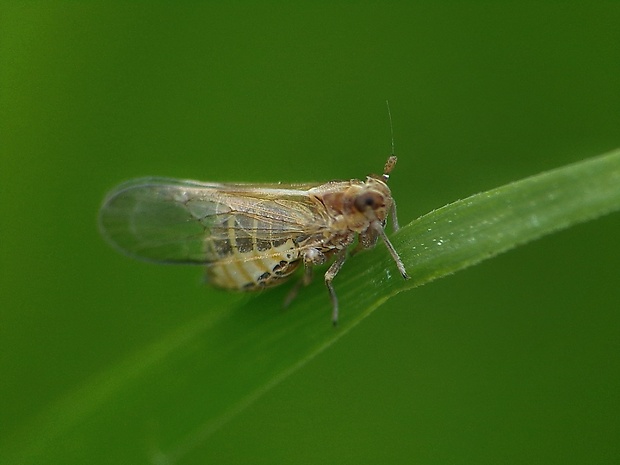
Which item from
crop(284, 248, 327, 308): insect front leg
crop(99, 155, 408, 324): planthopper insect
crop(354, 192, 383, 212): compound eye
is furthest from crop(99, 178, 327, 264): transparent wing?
crop(354, 192, 383, 212): compound eye

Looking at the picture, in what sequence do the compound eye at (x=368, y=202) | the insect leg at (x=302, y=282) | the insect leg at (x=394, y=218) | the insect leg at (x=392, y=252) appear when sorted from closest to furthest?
the insect leg at (x=392, y=252) → the insect leg at (x=302, y=282) → the compound eye at (x=368, y=202) → the insect leg at (x=394, y=218)

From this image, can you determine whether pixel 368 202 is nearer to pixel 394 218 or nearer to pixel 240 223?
pixel 394 218

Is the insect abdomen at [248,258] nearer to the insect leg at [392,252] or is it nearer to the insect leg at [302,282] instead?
the insect leg at [302,282]

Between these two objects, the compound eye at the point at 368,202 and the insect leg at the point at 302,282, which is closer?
the insect leg at the point at 302,282

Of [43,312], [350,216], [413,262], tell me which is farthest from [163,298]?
[413,262]

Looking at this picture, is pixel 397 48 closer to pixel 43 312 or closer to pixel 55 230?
pixel 55 230

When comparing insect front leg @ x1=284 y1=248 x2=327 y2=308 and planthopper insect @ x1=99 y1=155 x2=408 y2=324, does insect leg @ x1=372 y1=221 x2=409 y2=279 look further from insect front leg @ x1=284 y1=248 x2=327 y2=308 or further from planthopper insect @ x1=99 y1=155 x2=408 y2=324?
insect front leg @ x1=284 y1=248 x2=327 y2=308

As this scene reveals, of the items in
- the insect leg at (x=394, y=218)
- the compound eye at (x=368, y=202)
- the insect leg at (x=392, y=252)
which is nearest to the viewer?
the insect leg at (x=392, y=252)

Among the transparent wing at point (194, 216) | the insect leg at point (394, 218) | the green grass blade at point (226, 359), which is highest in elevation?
the transparent wing at point (194, 216)

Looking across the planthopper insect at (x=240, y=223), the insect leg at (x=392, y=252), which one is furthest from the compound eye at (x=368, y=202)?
the insect leg at (x=392, y=252)

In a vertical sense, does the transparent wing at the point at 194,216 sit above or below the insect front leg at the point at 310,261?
above
